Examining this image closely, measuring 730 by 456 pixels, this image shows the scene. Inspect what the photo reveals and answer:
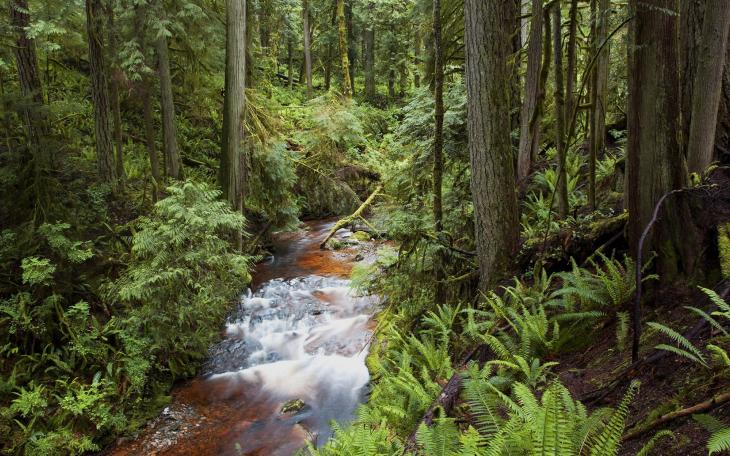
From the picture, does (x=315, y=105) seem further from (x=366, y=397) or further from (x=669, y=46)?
(x=669, y=46)

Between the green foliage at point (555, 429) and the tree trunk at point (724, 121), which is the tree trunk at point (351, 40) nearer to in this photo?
the tree trunk at point (724, 121)

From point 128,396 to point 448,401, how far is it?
5.56 meters

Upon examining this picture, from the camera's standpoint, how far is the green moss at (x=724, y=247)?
11.4 feet

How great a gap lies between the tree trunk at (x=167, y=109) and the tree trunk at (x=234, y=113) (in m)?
1.49

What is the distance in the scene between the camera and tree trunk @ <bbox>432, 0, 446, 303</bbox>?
629cm

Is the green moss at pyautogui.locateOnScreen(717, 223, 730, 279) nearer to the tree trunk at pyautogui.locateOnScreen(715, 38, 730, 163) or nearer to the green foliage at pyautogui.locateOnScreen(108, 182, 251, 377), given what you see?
the tree trunk at pyautogui.locateOnScreen(715, 38, 730, 163)

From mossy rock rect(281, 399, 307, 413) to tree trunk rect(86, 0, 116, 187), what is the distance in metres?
6.52

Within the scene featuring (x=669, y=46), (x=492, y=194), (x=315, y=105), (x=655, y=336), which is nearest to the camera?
(x=655, y=336)

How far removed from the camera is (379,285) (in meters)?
8.10

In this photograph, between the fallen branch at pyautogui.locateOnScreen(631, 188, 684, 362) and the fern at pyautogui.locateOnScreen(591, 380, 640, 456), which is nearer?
the fern at pyautogui.locateOnScreen(591, 380, 640, 456)

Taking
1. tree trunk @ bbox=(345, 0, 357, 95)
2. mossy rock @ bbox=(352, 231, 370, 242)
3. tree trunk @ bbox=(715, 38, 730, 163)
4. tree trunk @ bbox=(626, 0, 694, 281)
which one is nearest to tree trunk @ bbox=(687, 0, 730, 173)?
tree trunk @ bbox=(715, 38, 730, 163)

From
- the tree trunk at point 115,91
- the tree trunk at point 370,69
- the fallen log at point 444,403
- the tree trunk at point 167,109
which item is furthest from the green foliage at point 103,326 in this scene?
the tree trunk at point 370,69

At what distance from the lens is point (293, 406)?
7422 mm

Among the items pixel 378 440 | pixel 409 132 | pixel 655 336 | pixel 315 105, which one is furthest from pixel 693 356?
pixel 315 105
